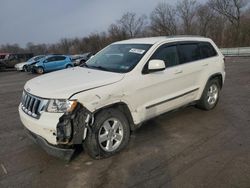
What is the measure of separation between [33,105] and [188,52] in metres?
3.33

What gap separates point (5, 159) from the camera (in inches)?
161

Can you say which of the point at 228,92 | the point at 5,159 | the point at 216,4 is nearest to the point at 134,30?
the point at 216,4

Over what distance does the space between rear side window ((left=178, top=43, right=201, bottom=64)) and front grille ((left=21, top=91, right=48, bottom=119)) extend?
113 inches

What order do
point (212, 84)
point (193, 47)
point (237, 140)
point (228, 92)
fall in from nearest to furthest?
point (237, 140)
point (193, 47)
point (212, 84)
point (228, 92)

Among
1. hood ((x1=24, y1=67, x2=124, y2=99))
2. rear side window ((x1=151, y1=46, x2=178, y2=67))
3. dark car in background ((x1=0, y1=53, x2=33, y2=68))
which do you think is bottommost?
hood ((x1=24, y1=67, x2=124, y2=99))

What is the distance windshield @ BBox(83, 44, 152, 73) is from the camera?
14.5 ft

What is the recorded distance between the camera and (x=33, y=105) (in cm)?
378

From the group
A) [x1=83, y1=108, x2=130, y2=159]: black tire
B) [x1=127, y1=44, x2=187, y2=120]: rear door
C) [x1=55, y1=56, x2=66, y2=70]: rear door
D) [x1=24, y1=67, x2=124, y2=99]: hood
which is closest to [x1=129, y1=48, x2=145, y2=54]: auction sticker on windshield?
[x1=127, y1=44, x2=187, y2=120]: rear door

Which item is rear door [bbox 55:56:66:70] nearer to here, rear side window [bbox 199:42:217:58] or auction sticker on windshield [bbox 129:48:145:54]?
rear side window [bbox 199:42:217:58]

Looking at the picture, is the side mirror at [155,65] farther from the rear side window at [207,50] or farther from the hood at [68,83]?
the rear side window at [207,50]

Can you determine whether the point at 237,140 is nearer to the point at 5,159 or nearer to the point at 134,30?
the point at 5,159

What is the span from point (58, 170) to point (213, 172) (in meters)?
2.16

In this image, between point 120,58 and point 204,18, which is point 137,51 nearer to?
point 120,58

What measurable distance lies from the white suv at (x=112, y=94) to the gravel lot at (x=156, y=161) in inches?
12.5
